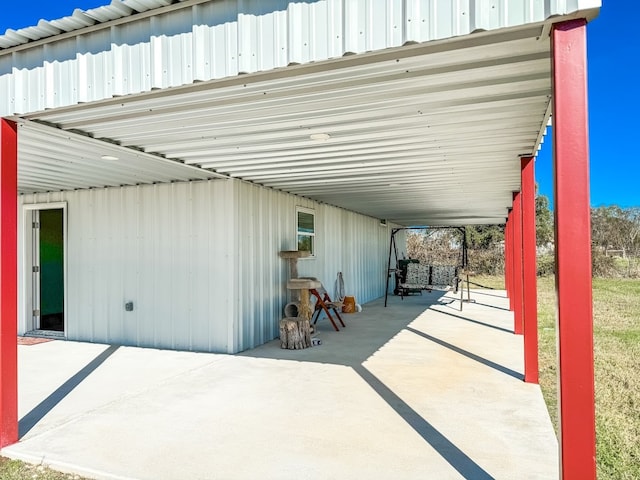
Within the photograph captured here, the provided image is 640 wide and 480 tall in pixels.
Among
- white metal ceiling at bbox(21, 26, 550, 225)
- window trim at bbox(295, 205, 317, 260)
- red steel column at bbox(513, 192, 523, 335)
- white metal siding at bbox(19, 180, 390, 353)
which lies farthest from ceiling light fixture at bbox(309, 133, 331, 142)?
red steel column at bbox(513, 192, 523, 335)

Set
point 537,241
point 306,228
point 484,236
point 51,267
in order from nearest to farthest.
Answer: point 306,228
point 51,267
point 537,241
point 484,236

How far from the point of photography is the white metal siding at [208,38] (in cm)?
208

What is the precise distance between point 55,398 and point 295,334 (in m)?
2.75

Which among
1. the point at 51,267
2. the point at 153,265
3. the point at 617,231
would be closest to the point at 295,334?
the point at 153,265

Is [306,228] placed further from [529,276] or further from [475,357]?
[529,276]

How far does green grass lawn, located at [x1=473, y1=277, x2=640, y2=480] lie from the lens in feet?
8.99

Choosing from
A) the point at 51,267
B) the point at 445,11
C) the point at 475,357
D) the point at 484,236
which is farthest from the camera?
the point at 484,236

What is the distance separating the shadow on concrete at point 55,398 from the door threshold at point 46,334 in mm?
1713

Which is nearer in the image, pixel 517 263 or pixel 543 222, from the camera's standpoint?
pixel 517 263

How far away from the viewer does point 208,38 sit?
8.46 ft

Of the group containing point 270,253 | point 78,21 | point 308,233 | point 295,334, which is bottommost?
point 295,334

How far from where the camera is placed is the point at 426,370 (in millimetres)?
4707

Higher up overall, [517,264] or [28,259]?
[28,259]

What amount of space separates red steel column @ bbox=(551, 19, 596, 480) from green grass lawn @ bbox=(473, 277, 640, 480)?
925 millimetres
